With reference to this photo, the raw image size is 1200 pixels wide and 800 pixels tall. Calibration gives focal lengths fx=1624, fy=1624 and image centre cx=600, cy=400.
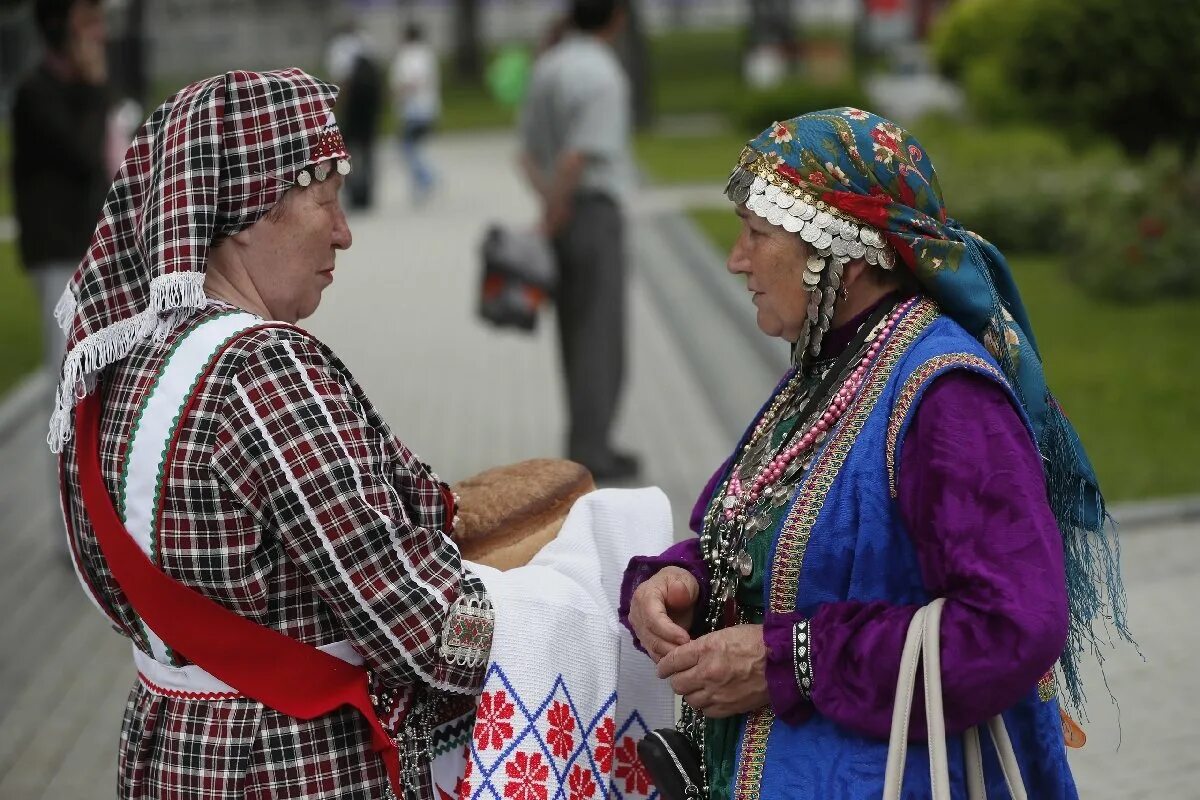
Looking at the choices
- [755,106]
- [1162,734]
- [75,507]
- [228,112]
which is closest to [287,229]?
[228,112]

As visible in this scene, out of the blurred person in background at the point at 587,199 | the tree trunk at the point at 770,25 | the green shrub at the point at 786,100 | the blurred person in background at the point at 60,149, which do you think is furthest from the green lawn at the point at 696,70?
the blurred person in background at the point at 60,149

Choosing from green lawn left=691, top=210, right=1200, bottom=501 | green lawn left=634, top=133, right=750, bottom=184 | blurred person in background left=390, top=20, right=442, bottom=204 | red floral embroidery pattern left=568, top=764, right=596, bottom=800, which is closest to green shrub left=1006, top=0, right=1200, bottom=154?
green lawn left=691, top=210, right=1200, bottom=501

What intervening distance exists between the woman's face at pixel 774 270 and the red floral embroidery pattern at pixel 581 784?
85 centimetres

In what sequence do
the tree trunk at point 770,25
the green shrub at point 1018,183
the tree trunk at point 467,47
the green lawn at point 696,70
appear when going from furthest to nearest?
1. the tree trunk at point 467,47
2. the tree trunk at point 770,25
3. the green lawn at point 696,70
4. the green shrub at point 1018,183

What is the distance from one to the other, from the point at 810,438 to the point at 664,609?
40cm

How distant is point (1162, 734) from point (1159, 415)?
451 centimetres

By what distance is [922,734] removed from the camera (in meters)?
2.50

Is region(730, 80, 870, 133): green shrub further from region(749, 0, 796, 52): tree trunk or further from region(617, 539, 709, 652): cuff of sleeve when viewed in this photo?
region(617, 539, 709, 652): cuff of sleeve

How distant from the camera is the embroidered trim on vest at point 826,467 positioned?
259cm

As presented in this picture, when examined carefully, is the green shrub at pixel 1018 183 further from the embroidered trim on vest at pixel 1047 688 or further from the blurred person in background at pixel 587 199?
the embroidered trim on vest at pixel 1047 688

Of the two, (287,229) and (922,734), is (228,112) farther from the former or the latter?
(922,734)

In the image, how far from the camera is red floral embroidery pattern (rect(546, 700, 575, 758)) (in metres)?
2.85

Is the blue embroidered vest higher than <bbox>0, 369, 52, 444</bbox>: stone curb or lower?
higher

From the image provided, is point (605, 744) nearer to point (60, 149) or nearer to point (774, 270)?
point (774, 270)
